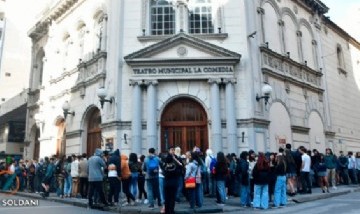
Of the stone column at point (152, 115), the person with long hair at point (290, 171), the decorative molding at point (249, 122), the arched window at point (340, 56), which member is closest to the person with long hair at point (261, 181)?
the person with long hair at point (290, 171)

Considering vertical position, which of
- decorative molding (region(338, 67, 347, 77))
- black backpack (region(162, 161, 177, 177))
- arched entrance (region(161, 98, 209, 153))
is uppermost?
decorative molding (region(338, 67, 347, 77))

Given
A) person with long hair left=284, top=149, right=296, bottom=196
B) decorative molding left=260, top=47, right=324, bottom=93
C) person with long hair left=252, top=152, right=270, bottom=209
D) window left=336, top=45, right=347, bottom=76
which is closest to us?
person with long hair left=252, top=152, right=270, bottom=209

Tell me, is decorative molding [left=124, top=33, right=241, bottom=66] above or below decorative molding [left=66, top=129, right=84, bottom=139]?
above

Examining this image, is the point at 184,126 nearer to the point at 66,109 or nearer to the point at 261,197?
the point at 261,197

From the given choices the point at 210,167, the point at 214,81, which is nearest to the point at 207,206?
the point at 210,167

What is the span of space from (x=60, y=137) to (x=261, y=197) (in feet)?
47.0

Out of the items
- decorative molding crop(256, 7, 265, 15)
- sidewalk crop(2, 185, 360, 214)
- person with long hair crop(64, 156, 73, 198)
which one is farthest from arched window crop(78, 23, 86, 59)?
decorative molding crop(256, 7, 265, 15)

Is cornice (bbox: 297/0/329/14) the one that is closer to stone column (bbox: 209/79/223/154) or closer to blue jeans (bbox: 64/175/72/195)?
stone column (bbox: 209/79/223/154)

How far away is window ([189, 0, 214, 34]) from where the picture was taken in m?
16.4

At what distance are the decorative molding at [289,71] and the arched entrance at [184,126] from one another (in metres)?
4.22

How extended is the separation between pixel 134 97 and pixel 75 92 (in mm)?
5647

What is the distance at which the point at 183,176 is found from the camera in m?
10.9

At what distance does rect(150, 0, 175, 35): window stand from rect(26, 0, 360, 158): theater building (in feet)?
0.17

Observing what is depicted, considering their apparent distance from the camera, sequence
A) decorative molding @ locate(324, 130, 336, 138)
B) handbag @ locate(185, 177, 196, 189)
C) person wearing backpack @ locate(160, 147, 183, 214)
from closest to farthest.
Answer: person wearing backpack @ locate(160, 147, 183, 214) < handbag @ locate(185, 177, 196, 189) < decorative molding @ locate(324, 130, 336, 138)
